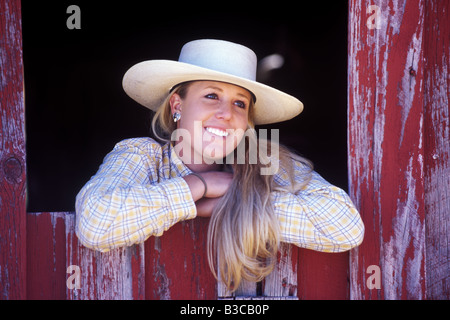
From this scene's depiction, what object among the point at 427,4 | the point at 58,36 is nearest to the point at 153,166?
the point at 427,4

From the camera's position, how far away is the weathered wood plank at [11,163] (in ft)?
7.01

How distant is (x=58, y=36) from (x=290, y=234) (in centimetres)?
425

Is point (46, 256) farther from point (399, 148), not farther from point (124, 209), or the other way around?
point (399, 148)

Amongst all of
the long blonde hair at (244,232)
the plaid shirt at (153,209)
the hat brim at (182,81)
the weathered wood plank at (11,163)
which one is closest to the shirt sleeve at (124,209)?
the plaid shirt at (153,209)

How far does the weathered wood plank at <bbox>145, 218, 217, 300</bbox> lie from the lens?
2248 mm

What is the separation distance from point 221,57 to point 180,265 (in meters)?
1.15

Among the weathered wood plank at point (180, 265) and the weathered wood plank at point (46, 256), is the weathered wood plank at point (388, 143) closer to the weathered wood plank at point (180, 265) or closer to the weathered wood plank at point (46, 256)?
the weathered wood plank at point (180, 265)

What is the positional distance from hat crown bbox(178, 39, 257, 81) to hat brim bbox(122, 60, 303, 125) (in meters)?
0.09

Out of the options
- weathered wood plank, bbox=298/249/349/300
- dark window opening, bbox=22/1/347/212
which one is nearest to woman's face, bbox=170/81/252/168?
weathered wood plank, bbox=298/249/349/300

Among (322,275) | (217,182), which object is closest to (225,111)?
(217,182)

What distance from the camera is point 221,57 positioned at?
2.51 meters

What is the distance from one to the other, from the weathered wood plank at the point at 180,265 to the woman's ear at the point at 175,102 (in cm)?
74

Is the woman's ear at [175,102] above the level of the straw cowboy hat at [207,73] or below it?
below

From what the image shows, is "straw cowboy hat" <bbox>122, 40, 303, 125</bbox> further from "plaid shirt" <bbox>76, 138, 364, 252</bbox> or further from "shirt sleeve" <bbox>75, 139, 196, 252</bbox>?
"shirt sleeve" <bbox>75, 139, 196, 252</bbox>
